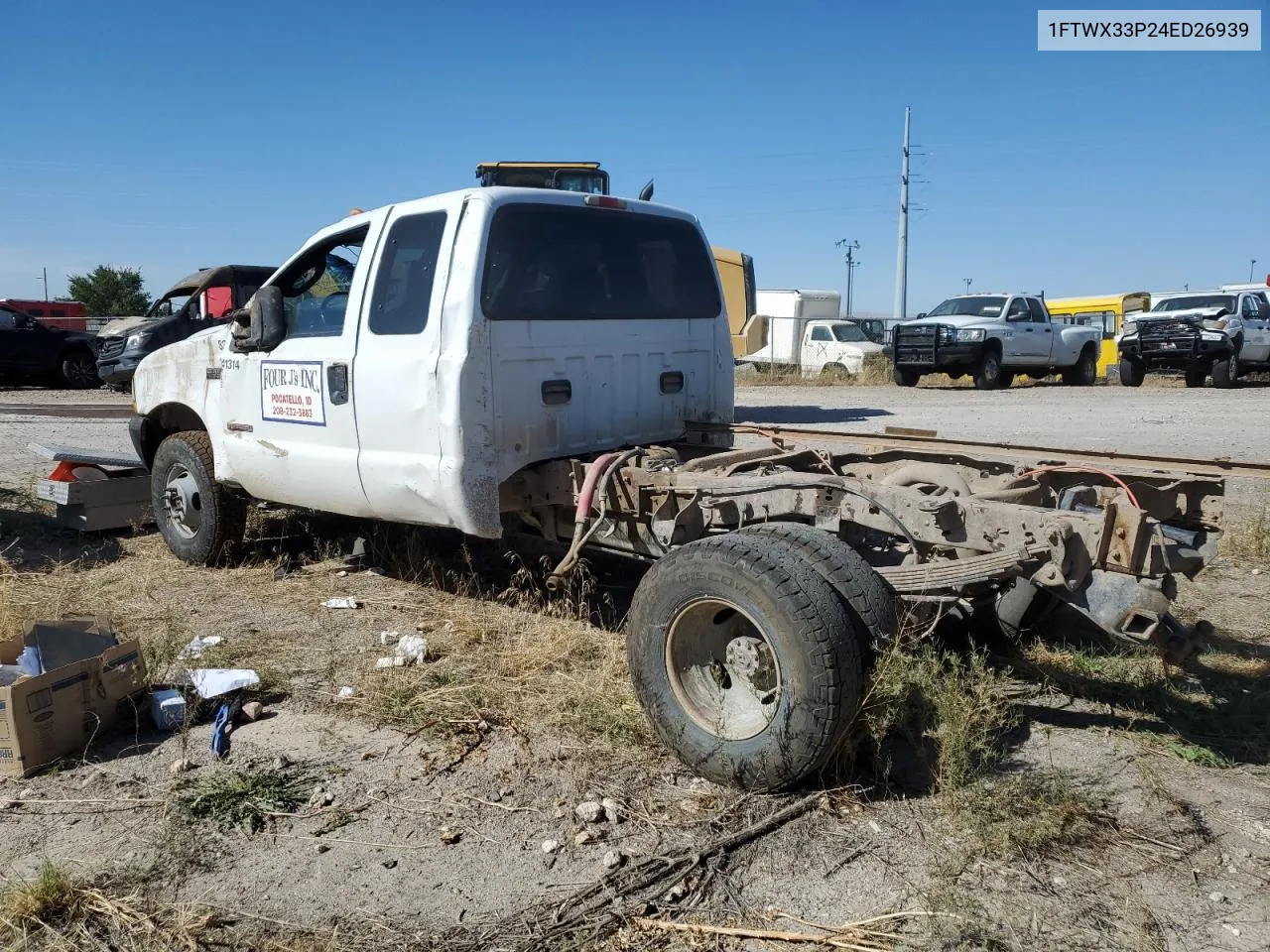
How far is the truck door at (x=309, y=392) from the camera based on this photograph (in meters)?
5.23

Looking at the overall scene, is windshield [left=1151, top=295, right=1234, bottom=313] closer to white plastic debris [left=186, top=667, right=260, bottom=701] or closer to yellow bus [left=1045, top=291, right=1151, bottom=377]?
yellow bus [left=1045, top=291, right=1151, bottom=377]

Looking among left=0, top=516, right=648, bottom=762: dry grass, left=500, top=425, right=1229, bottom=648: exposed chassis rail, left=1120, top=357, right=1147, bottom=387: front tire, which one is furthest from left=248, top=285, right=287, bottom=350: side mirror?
left=1120, top=357, right=1147, bottom=387: front tire

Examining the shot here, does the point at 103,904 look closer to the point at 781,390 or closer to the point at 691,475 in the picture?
the point at 691,475

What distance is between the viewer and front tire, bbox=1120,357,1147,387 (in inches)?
881

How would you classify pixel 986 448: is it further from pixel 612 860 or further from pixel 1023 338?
pixel 1023 338

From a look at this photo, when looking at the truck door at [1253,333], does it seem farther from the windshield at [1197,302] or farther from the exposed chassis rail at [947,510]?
the exposed chassis rail at [947,510]

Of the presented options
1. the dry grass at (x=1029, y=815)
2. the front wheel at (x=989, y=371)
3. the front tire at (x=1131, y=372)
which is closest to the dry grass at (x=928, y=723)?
the dry grass at (x=1029, y=815)

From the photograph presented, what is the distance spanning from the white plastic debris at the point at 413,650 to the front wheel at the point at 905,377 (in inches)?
741

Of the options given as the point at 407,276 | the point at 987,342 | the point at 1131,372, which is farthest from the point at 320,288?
the point at 1131,372

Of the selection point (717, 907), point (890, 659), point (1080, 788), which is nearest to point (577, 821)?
point (717, 907)

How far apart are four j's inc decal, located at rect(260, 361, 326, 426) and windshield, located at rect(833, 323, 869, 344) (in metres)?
23.3

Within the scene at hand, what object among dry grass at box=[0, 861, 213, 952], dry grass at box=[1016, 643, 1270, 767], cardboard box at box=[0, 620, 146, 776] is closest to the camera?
dry grass at box=[0, 861, 213, 952]

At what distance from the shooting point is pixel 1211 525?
13.8ft

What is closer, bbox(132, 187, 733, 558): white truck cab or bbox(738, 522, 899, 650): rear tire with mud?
bbox(738, 522, 899, 650): rear tire with mud
